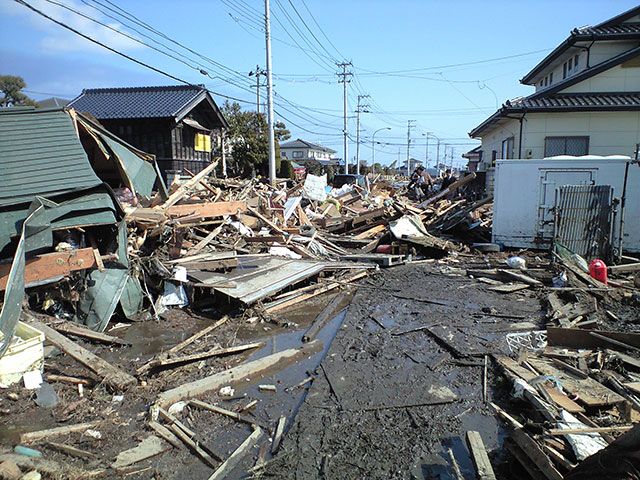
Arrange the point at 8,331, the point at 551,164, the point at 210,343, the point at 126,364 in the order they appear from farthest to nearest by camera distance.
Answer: the point at 551,164 < the point at 210,343 < the point at 126,364 < the point at 8,331

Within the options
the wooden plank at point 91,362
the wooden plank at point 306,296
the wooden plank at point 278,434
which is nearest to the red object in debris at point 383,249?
the wooden plank at point 306,296

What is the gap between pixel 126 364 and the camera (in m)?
5.63

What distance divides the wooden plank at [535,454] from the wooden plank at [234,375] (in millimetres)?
3121

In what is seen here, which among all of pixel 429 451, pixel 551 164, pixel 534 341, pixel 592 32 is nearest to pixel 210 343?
pixel 429 451

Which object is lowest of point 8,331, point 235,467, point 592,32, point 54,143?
point 235,467

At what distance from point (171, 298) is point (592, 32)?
19521 mm

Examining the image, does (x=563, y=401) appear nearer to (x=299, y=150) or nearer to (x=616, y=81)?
(x=616, y=81)

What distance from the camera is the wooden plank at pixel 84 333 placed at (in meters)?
6.03

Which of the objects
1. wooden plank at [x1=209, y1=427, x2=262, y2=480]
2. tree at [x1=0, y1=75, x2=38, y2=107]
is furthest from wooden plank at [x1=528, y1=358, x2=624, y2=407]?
tree at [x1=0, y1=75, x2=38, y2=107]

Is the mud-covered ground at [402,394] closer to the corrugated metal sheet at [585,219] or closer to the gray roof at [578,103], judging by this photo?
the corrugated metal sheet at [585,219]

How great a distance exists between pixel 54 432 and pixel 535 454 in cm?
416

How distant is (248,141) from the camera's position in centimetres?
3108

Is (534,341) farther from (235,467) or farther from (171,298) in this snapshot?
(171,298)

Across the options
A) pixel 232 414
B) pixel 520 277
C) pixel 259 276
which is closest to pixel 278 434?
pixel 232 414
